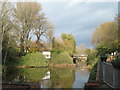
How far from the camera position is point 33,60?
19094 mm

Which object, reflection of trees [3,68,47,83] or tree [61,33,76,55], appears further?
tree [61,33,76,55]

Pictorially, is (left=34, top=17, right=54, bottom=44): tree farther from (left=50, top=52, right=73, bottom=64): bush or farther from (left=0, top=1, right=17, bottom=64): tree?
(left=0, top=1, right=17, bottom=64): tree

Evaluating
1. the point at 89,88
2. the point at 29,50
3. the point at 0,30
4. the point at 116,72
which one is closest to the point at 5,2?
the point at 0,30

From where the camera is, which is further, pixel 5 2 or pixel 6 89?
pixel 5 2

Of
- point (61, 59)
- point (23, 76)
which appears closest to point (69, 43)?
point (61, 59)

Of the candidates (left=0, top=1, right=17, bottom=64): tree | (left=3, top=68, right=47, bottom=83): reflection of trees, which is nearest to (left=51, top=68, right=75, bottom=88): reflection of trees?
(left=3, top=68, right=47, bottom=83): reflection of trees

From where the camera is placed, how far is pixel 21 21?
18.5 meters

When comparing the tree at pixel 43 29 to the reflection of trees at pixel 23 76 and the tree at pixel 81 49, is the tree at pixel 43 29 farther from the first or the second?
the tree at pixel 81 49

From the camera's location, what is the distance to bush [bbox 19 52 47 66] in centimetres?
1909

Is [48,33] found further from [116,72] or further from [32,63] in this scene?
[116,72]

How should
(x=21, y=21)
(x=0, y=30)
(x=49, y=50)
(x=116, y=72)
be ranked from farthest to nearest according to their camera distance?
(x=49, y=50) < (x=21, y=21) < (x=0, y=30) < (x=116, y=72)

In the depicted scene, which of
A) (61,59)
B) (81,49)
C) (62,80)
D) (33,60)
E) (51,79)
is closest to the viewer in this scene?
(62,80)

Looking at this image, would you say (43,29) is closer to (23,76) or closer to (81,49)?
(23,76)

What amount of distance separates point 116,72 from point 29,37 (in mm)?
16762
